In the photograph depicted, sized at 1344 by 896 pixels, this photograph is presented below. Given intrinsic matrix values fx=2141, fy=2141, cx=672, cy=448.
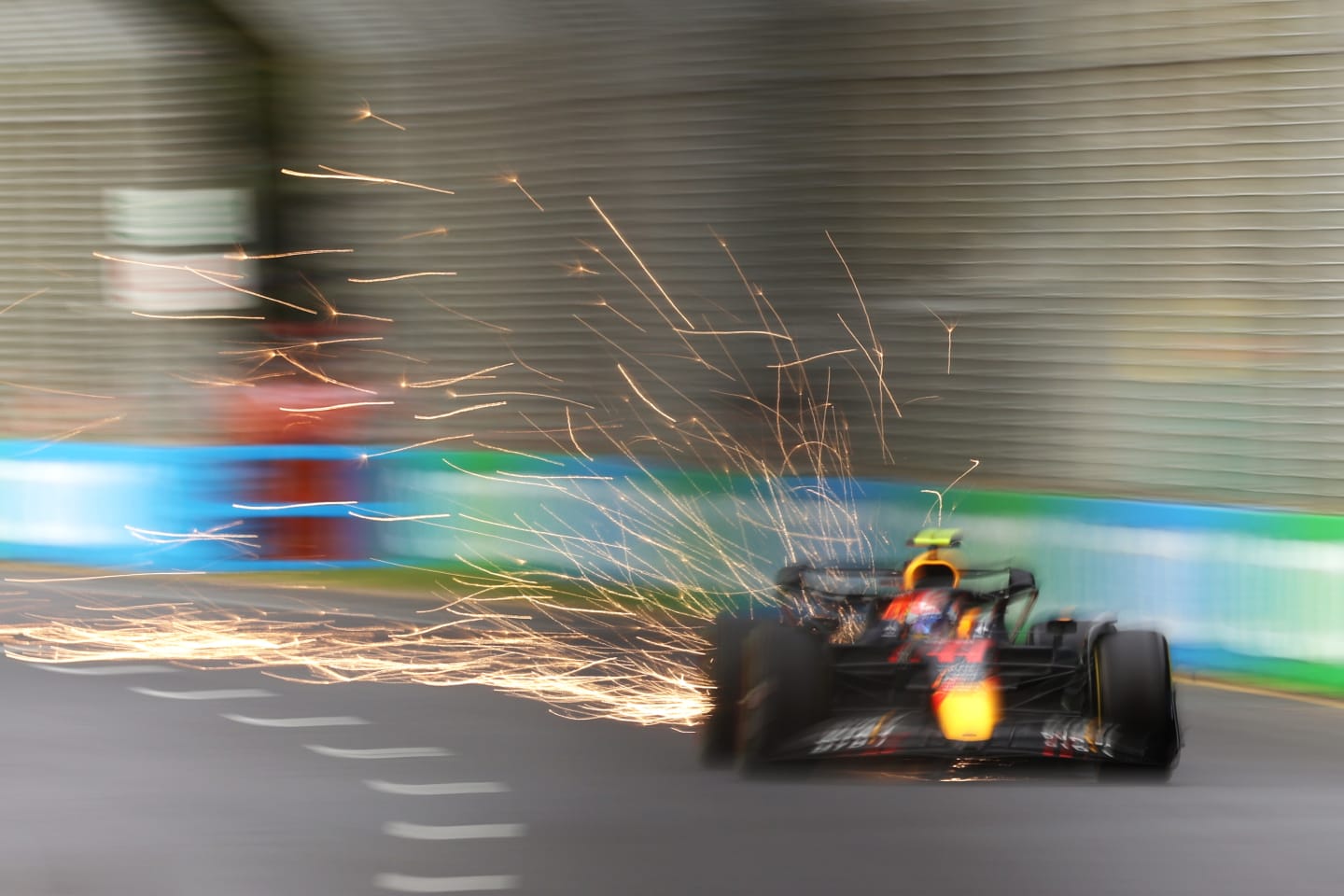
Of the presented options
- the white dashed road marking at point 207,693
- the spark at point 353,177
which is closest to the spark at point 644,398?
the spark at point 353,177

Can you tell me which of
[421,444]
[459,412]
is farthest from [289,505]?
[459,412]

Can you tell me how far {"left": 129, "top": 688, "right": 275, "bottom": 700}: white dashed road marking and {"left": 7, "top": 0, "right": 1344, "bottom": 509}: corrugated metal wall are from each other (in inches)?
184

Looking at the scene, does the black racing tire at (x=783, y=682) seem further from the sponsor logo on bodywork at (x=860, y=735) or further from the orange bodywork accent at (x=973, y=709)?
the orange bodywork accent at (x=973, y=709)

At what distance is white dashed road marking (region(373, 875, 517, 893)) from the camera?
6723mm

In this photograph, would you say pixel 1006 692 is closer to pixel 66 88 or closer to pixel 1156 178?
pixel 1156 178

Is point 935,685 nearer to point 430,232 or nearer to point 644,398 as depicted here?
point 644,398

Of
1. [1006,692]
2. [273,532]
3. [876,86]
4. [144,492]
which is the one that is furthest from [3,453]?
[1006,692]

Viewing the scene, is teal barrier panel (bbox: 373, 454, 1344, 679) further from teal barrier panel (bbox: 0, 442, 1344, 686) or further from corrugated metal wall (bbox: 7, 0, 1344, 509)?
corrugated metal wall (bbox: 7, 0, 1344, 509)

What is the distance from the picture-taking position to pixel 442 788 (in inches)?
327

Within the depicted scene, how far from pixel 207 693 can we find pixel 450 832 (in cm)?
344

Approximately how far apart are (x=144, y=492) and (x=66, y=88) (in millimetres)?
5199

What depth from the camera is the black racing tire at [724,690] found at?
8.29 m

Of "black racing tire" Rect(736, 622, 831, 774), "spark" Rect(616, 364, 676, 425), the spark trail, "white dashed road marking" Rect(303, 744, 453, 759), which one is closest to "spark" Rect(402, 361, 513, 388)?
the spark trail

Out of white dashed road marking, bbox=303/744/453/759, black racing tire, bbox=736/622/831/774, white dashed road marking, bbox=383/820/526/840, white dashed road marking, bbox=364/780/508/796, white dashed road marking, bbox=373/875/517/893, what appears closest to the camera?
white dashed road marking, bbox=373/875/517/893
